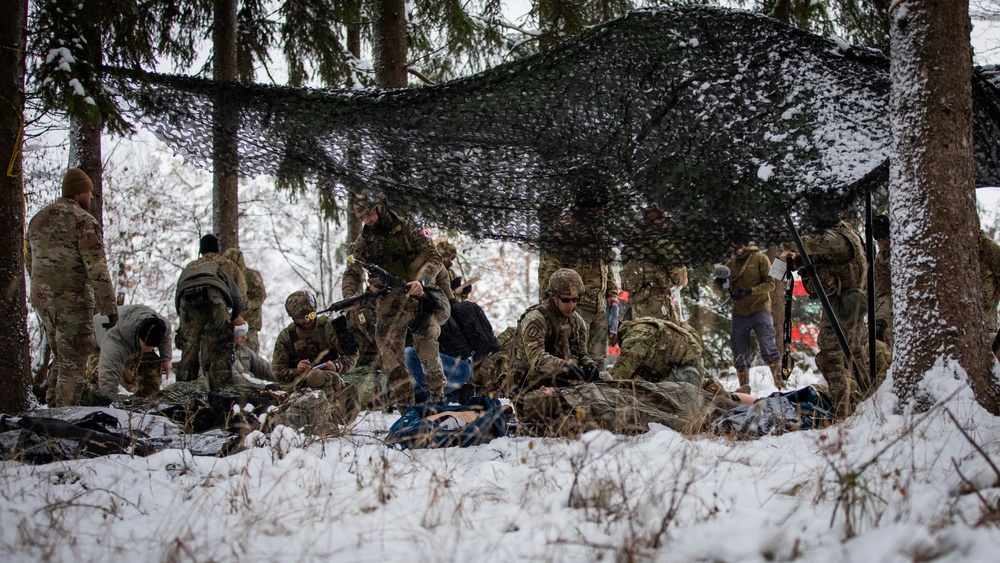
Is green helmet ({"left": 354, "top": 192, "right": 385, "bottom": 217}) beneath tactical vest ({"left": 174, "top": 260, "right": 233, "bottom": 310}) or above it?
above

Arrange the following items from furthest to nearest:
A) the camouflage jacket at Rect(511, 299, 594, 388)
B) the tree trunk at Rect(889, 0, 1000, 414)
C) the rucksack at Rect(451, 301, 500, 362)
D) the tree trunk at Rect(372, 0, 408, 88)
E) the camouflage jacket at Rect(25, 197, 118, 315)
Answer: the tree trunk at Rect(372, 0, 408, 88)
the rucksack at Rect(451, 301, 500, 362)
the camouflage jacket at Rect(25, 197, 118, 315)
the camouflage jacket at Rect(511, 299, 594, 388)
the tree trunk at Rect(889, 0, 1000, 414)

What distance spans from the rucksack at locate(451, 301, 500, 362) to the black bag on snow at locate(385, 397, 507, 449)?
193cm

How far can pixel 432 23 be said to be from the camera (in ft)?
26.0

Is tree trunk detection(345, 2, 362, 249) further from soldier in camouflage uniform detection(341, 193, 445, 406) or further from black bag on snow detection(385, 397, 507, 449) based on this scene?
black bag on snow detection(385, 397, 507, 449)

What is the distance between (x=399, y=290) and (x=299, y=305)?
3.74 ft

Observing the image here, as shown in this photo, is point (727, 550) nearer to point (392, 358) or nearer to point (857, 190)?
point (857, 190)

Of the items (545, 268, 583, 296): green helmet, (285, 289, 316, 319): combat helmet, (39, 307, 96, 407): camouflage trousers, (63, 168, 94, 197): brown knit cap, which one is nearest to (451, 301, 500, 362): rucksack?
(285, 289, 316, 319): combat helmet

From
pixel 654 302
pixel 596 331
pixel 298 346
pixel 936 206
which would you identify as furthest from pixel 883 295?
pixel 298 346

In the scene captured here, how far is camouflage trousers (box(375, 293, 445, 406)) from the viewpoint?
18.2 ft

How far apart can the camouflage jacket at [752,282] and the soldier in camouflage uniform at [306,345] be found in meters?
3.96

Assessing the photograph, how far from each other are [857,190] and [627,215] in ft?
3.74

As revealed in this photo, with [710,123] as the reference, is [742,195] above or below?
below

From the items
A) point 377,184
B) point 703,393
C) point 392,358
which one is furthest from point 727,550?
point 392,358

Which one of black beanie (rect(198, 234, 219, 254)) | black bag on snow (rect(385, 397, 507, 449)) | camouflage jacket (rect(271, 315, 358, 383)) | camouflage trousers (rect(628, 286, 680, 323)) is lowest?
black bag on snow (rect(385, 397, 507, 449))
